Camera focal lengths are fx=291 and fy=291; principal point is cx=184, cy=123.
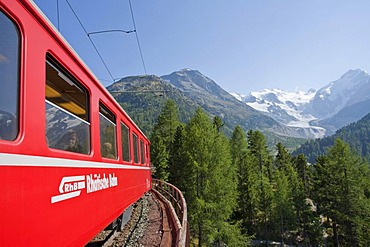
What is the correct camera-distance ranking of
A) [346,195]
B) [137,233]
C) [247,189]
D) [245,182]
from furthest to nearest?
A: [245,182], [247,189], [346,195], [137,233]

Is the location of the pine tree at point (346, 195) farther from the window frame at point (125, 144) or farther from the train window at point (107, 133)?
the train window at point (107, 133)

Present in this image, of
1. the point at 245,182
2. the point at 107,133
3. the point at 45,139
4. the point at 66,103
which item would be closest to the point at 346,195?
the point at 245,182

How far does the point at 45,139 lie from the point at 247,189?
127 feet

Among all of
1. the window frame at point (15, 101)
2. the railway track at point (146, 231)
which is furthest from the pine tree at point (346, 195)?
the window frame at point (15, 101)

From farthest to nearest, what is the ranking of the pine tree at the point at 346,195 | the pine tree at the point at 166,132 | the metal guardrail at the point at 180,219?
the pine tree at the point at 166,132 → the pine tree at the point at 346,195 → the metal guardrail at the point at 180,219

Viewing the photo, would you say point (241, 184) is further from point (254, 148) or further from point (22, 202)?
point (22, 202)

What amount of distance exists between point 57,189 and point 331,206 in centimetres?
3641

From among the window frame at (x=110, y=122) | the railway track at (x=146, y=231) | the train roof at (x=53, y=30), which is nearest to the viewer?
the train roof at (x=53, y=30)

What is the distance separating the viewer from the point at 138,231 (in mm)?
9156

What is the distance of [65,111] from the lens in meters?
3.52

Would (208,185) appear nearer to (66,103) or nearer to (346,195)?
(346,195)

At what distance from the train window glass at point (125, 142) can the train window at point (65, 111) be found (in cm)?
288

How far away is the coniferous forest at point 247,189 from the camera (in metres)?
23.5

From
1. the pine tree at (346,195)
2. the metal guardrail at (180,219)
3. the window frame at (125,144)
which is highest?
the window frame at (125,144)
